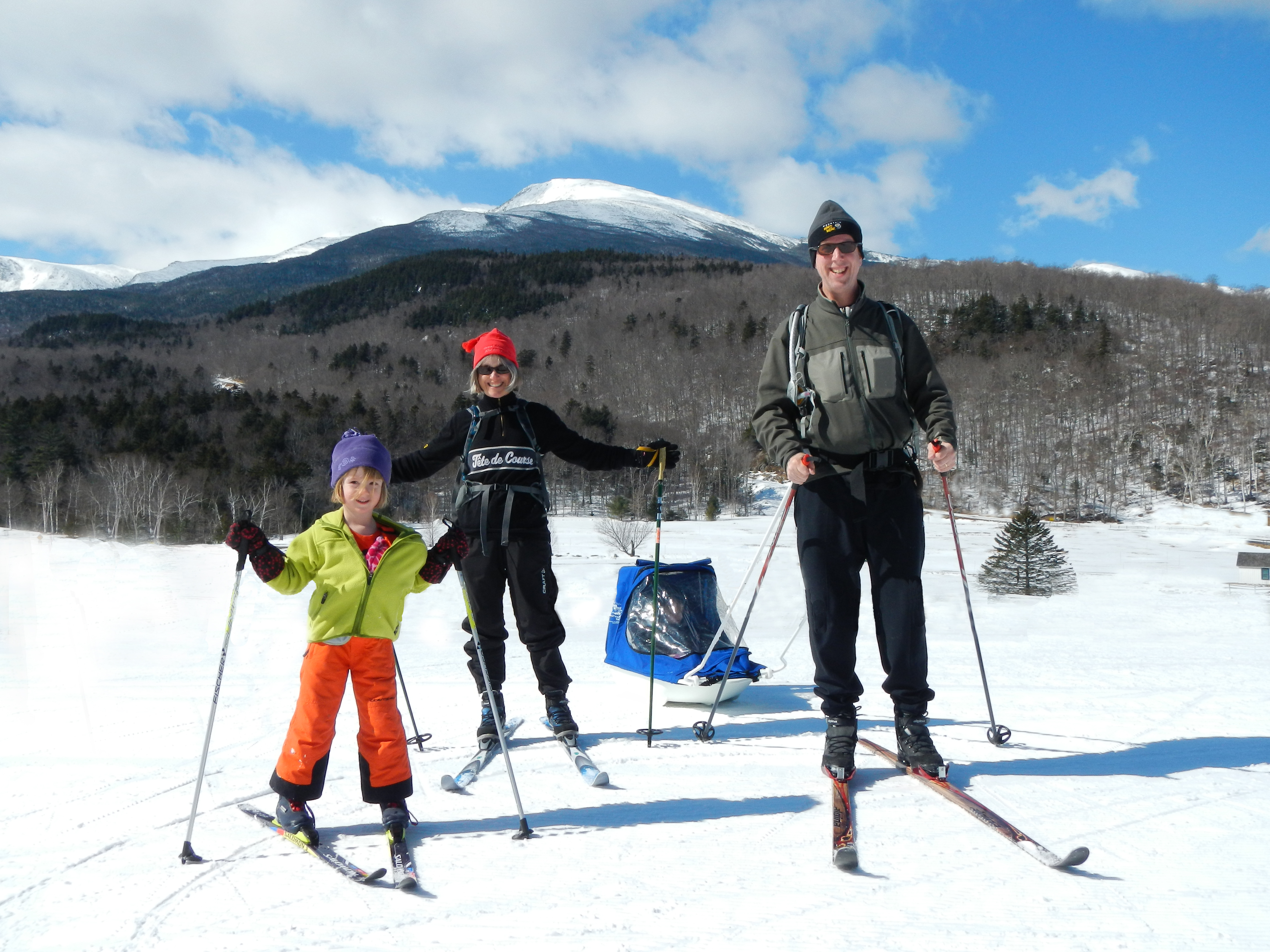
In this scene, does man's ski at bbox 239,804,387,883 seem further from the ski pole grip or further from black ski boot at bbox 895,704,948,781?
black ski boot at bbox 895,704,948,781

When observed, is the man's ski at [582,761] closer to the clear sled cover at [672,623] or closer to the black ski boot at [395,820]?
the black ski boot at [395,820]

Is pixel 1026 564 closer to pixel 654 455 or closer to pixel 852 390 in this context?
pixel 654 455

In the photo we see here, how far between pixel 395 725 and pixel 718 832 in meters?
1.11

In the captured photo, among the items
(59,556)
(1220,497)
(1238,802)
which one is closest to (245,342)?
(59,556)

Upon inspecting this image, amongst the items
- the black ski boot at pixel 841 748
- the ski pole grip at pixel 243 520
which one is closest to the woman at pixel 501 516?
the ski pole grip at pixel 243 520

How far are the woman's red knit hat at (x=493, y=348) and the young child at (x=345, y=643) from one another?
1.04m

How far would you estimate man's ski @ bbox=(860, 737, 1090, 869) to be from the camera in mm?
2145

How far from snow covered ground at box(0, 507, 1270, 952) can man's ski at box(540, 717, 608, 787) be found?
6 centimetres

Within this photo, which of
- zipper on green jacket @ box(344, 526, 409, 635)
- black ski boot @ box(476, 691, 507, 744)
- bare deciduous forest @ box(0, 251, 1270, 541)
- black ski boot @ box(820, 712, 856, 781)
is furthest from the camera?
bare deciduous forest @ box(0, 251, 1270, 541)

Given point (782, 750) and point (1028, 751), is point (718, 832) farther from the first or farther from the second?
point (1028, 751)

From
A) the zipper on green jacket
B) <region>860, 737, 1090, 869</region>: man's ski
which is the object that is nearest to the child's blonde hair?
the zipper on green jacket

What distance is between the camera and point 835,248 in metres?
3.03

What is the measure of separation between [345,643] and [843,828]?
1689 mm

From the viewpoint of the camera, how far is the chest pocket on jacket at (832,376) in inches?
115
